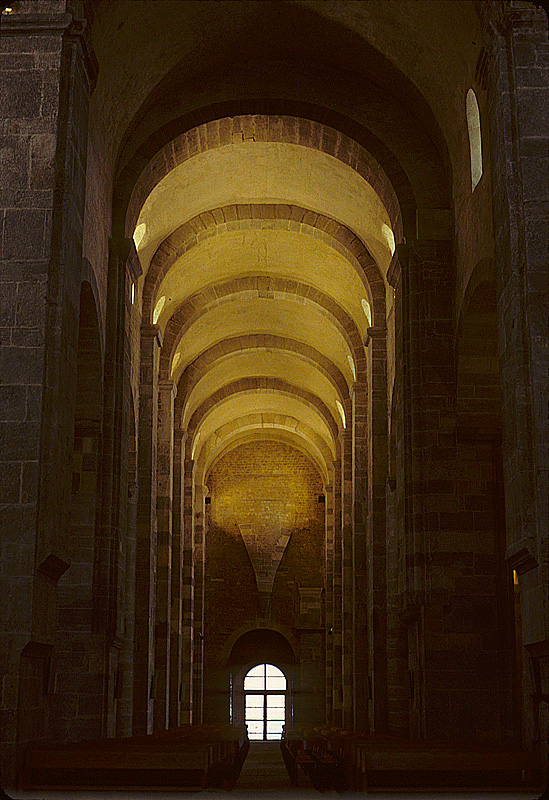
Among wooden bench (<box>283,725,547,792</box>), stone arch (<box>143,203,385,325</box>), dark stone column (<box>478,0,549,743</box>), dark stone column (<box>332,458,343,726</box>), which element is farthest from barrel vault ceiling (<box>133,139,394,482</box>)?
wooden bench (<box>283,725,547,792</box>)

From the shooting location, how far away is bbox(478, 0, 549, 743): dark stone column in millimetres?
8281

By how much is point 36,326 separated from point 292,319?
15666mm

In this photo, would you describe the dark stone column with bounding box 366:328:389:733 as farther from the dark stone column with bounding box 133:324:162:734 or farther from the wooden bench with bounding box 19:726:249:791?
the wooden bench with bounding box 19:726:249:791

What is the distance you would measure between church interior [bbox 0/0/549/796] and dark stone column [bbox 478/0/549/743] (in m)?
0.03

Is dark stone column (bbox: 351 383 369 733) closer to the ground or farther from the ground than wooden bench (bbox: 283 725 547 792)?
farther from the ground

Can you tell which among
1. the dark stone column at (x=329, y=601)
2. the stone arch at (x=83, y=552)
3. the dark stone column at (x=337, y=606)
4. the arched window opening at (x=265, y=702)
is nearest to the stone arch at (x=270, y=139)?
the stone arch at (x=83, y=552)

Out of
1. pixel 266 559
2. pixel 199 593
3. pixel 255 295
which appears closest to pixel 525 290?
pixel 255 295

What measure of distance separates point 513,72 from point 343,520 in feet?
56.0

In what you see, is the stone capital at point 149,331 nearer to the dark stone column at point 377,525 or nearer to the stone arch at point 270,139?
the stone arch at point 270,139

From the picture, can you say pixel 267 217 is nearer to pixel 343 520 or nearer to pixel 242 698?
pixel 343 520

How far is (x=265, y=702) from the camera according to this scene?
111 feet

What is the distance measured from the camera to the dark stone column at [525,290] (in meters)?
8.28

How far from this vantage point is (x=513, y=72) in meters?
9.36

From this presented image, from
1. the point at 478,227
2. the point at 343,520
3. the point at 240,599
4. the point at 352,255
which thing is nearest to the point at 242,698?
the point at 240,599
